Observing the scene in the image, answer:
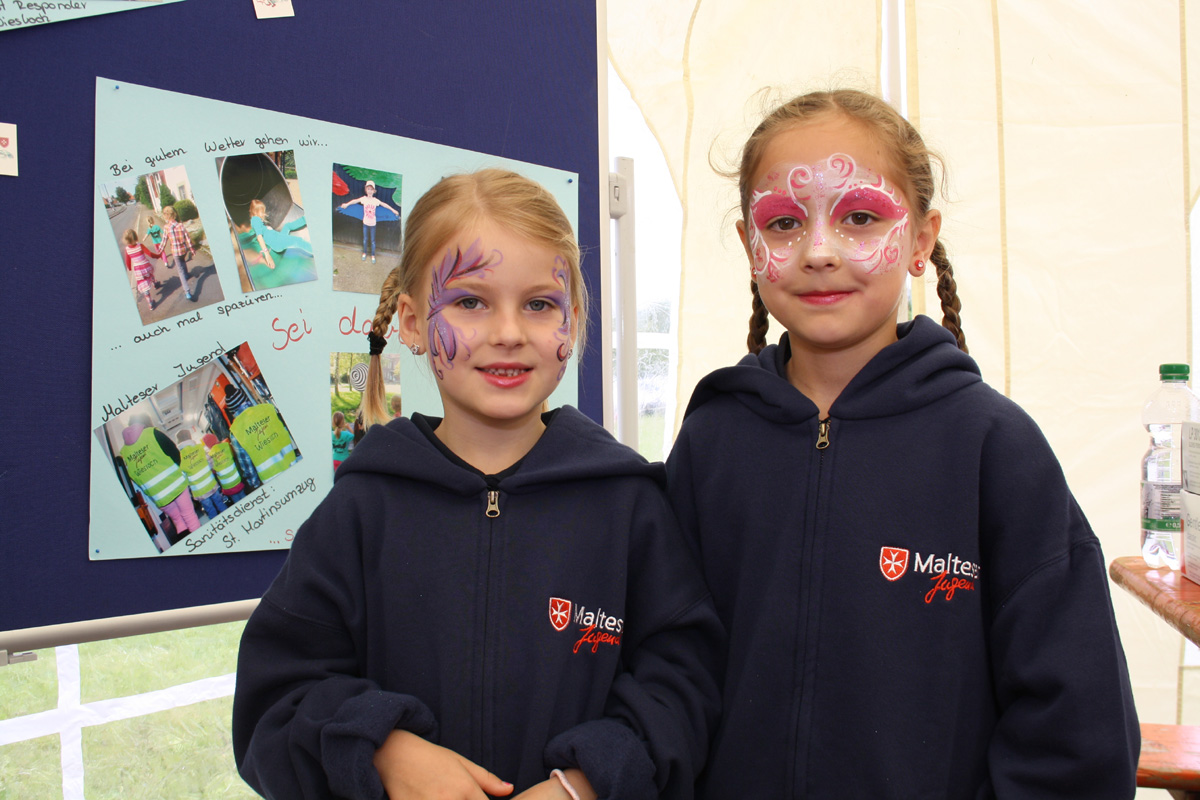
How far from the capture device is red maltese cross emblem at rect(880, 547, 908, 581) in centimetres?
94

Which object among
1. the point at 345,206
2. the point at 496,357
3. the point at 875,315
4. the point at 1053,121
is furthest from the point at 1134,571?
the point at 1053,121

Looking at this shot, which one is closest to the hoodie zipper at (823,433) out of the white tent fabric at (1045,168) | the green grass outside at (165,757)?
the white tent fabric at (1045,168)

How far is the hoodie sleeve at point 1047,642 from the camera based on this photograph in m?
0.82

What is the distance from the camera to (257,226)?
1.43 m

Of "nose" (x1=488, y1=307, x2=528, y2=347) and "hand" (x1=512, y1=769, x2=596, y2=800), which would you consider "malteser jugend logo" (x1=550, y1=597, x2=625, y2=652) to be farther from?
"nose" (x1=488, y1=307, x2=528, y2=347)

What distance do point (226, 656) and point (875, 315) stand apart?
2.41 m

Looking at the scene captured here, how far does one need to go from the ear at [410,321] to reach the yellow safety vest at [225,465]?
20.7 inches

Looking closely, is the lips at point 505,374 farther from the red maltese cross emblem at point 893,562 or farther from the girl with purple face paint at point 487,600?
the red maltese cross emblem at point 893,562

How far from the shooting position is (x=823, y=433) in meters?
1.01

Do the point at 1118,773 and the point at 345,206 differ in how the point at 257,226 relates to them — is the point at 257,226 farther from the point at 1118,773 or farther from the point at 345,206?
the point at 1118,773

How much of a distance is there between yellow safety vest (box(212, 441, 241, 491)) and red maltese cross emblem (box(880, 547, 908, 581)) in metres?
1.12

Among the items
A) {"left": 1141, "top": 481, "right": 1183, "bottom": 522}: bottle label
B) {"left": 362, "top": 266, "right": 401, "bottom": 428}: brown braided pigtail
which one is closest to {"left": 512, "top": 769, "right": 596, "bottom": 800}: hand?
{"left": 362, "top": 266, "right": 401, "bottom": 428}: brown braided pigtail

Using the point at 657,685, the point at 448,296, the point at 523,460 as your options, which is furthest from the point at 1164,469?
the point at 448,296

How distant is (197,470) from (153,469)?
7 cm
